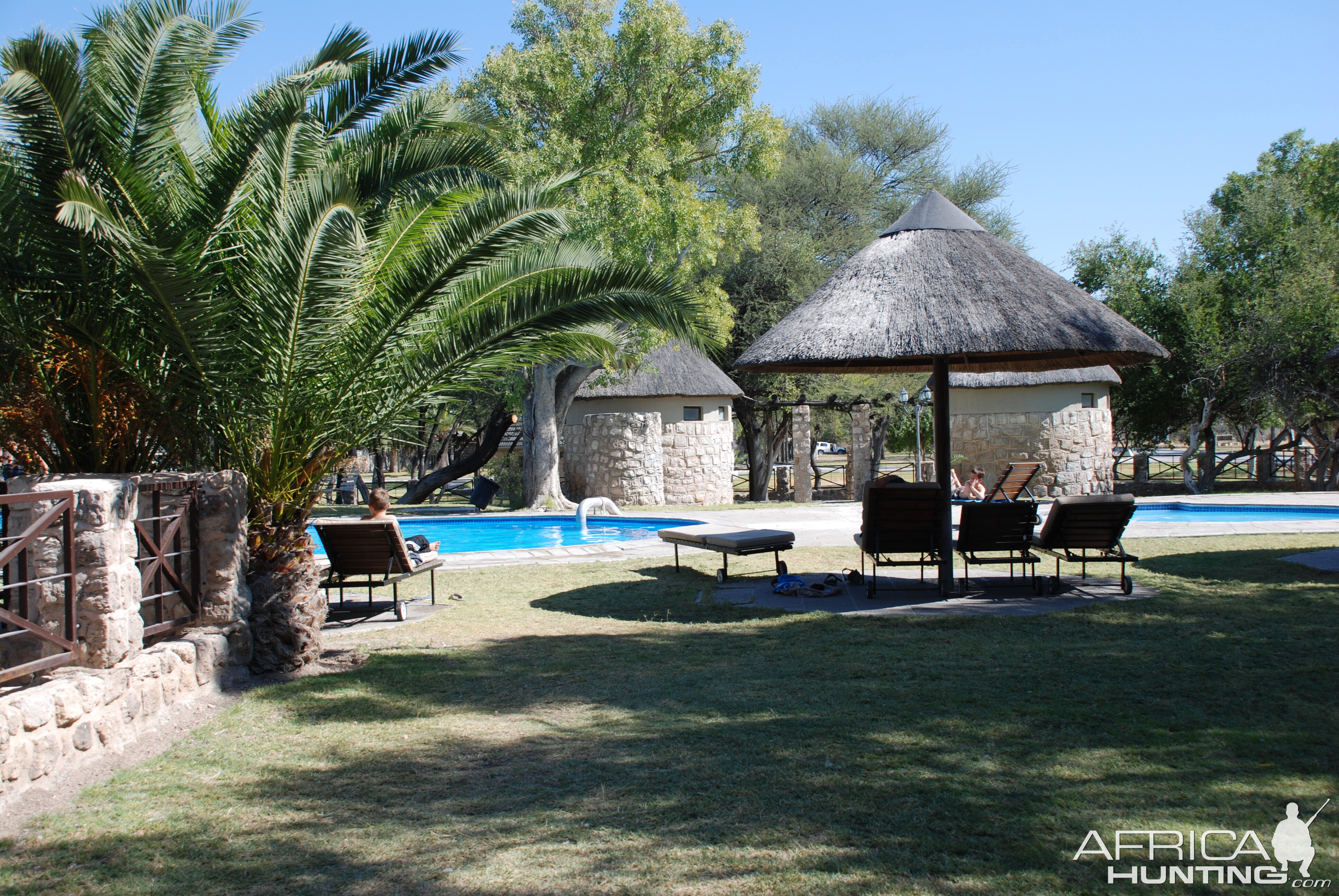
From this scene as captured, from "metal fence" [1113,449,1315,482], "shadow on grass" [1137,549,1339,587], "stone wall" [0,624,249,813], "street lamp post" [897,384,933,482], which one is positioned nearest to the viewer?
"stone wall" [0,624,249,813]

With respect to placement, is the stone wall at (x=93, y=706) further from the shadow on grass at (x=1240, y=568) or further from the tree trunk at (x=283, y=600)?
the shadow on grass at (x=1240, y=568)

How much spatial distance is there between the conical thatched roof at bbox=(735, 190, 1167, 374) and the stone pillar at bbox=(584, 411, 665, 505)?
12210mm

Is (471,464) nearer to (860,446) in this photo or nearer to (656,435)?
(656,435)

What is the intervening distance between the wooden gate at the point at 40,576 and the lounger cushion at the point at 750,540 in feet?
17.5

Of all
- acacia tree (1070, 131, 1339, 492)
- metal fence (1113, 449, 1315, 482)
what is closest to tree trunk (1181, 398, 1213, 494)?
acacia tree (1070, 131, 1339, 492)

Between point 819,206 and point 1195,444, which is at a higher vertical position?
point 819,206

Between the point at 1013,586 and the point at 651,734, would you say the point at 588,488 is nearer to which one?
the point at 1013,586

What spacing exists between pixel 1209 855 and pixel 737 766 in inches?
67.2

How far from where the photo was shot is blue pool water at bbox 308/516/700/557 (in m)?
15.6

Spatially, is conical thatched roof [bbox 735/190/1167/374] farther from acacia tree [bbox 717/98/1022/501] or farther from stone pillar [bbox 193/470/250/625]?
acacia tree [bbox 717/98/1022/501]

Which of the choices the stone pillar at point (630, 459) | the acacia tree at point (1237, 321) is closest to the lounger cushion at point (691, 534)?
the stone pillar at point (630, 459)

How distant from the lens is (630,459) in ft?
69.2

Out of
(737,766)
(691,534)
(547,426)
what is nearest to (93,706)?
(737,766)

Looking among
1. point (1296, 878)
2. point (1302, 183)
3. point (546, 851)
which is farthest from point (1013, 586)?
point (1302, 183)
